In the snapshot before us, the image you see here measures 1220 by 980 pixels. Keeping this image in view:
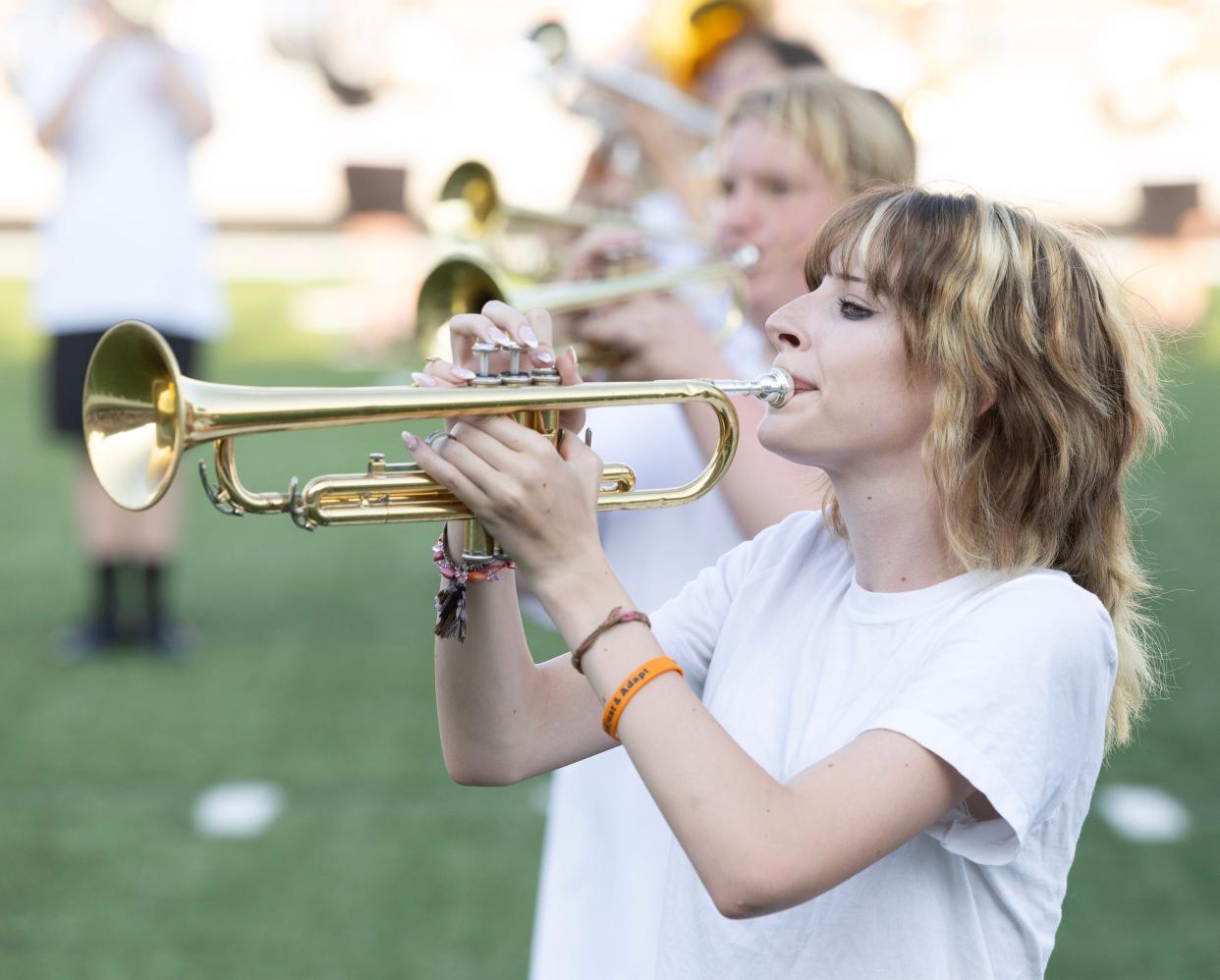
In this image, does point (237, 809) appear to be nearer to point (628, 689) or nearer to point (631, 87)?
point (631, 87)

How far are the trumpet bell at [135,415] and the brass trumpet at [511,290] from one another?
0.96 m

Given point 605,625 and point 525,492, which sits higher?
point 525,492

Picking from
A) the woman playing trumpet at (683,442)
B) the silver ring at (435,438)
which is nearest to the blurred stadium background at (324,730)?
the woman playing trumpet at (683,442)

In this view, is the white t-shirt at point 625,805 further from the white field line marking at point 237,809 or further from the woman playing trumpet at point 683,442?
the white field line marking at point 237,809

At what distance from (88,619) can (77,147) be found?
1.80m

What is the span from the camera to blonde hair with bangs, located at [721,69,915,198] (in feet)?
9.49

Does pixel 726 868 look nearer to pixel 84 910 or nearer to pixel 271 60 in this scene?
pixel 84 910

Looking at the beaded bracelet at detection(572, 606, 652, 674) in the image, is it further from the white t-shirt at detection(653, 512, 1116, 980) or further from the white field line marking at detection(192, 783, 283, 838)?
the white field line marking at detection(192, 783, 283, 838)

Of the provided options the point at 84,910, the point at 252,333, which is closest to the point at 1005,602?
the point at 84,910

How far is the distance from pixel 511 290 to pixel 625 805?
0.96 metres

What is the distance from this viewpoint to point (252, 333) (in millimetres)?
12672

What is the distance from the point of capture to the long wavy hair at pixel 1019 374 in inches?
70.6

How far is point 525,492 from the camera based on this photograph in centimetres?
168

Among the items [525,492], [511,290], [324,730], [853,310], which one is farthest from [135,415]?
[324,730]
